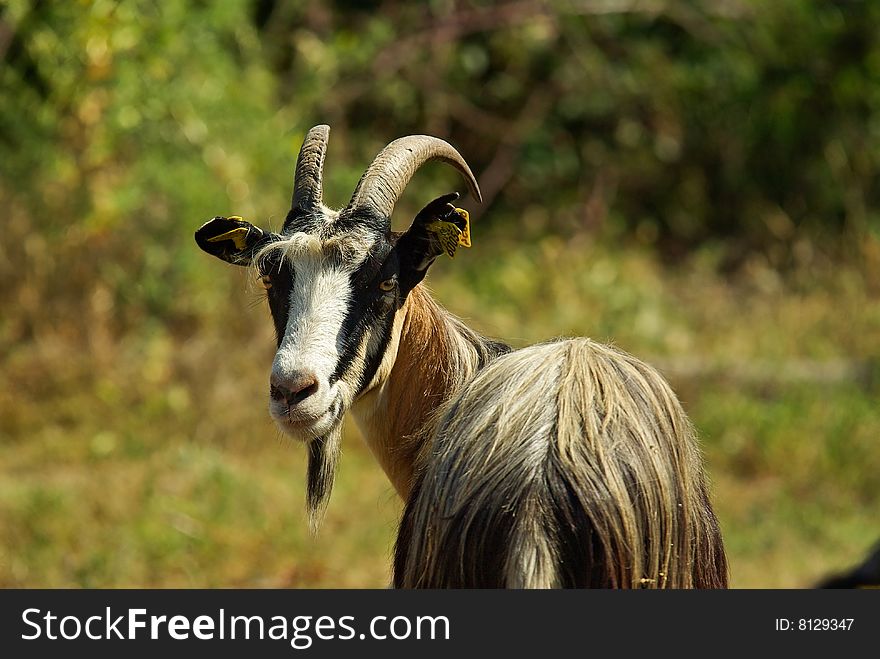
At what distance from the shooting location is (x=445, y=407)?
4004 millimetres

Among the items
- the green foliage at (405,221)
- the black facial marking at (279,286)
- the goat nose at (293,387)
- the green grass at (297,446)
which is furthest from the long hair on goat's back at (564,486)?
the green grass at (297,446)

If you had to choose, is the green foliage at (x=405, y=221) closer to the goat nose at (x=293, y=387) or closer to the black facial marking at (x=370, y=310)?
the black facial marking at (x=370, y=310)

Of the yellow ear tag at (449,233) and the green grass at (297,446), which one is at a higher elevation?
the green grass at (297,446)

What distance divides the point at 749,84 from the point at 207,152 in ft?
18.7

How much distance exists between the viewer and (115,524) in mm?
7605

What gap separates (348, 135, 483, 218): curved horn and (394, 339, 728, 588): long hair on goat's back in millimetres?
903

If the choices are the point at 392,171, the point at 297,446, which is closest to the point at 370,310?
the point at 392,171

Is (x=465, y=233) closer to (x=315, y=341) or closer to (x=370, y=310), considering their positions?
(x=370, y=310)

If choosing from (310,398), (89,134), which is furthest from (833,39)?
(310,398)

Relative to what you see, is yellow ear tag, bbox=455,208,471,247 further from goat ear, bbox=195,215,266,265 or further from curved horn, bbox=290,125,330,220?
goat ear, bbox=195,215,266,265

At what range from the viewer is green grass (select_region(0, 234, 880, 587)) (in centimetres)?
742

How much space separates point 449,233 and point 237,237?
84cm

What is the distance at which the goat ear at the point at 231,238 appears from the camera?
4.53 m

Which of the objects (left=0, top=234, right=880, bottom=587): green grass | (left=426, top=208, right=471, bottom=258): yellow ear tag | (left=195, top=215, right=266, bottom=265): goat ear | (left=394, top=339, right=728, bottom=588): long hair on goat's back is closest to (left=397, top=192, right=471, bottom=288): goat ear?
(left=426, top=208, right=471, bottom=258): yellow ear tag
